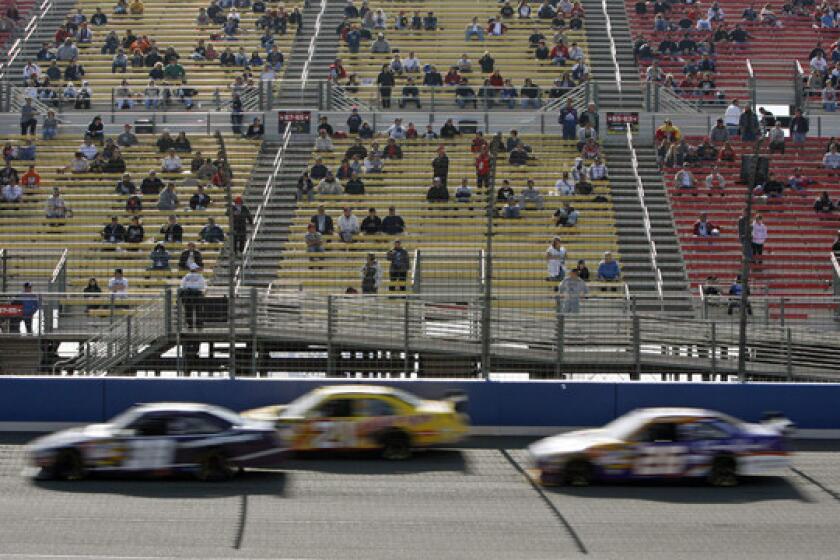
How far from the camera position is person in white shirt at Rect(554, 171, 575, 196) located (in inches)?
1560

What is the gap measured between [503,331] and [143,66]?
22.0 metres

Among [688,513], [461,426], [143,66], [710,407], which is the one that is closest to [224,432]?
[461,426]

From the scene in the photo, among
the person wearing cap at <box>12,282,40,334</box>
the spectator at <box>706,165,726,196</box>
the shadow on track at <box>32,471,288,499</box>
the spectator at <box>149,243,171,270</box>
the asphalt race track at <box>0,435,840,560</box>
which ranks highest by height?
the spectator at <box>706,165,726,196</box>

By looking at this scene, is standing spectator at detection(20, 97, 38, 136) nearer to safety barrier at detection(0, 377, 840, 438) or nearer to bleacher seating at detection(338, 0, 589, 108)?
bleacher seating at detection(338, 0, 589, 108)

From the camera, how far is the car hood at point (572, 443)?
2164 centimetres

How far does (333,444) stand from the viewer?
2322 cm

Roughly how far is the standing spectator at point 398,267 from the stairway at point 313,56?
10.3 m

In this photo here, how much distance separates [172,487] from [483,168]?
1943 cm

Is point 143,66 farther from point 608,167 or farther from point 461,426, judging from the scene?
point 461,426

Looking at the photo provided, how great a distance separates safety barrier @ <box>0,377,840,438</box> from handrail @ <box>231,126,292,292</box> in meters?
9.58

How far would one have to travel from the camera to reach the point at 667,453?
70.8ft

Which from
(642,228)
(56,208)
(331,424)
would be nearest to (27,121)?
(56,208)

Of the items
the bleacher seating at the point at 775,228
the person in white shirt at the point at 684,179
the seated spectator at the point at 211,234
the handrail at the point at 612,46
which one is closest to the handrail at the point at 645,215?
the bleacher seating at the point at 775,228

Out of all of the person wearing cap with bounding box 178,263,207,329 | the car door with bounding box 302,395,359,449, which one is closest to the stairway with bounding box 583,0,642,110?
the person wearing cap with bounding box 178,263,207,329
